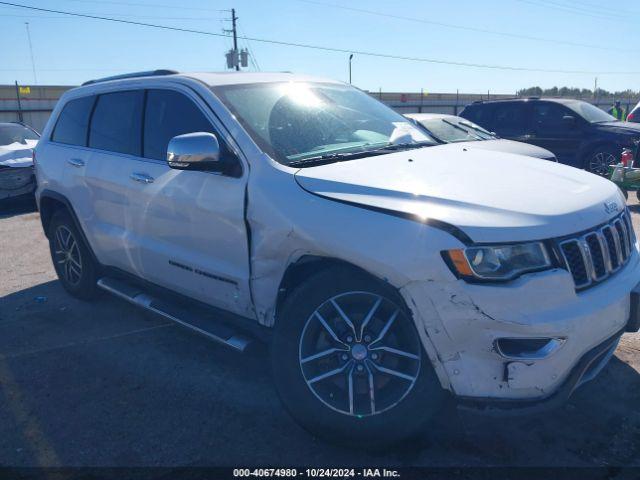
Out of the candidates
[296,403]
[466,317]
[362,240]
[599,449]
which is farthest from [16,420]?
[599,449]

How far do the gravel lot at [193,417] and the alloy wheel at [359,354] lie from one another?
0.31 meters

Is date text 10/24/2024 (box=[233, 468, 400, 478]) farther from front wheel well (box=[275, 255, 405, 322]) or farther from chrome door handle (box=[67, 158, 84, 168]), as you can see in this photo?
chrome door handle (box=[67, 158, 84, 168])

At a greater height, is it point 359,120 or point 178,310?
point 359,120

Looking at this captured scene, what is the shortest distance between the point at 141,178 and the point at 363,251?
2.01 metres

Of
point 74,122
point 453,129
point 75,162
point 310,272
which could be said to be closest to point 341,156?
point 310,272

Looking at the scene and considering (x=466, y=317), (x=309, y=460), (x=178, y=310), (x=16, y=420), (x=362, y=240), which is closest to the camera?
(x=466, y=317)

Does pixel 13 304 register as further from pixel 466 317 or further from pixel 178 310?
pixel 466 317

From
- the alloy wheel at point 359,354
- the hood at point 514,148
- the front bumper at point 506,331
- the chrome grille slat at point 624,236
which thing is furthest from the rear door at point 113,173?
the hood at point 514,148

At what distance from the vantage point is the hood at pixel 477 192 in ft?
7.98

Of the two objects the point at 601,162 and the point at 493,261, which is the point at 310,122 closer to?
the point at 493,261

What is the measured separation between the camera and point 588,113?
39.5 ft

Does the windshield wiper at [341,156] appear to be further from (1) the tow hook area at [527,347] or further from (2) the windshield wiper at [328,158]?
(1) the tow hook area at [527,347]

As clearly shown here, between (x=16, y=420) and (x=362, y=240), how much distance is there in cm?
231

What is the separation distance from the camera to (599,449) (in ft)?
9.16
